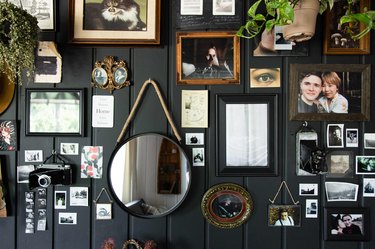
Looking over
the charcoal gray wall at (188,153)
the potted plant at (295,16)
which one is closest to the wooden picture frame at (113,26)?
the charcoal gray wall at (188,153)

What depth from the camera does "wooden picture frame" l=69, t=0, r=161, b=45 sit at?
127 cm

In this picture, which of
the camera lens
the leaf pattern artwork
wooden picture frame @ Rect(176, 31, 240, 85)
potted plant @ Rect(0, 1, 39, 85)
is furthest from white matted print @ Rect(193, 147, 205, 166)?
potted plant @ Rect(0, 1, 39, 85)

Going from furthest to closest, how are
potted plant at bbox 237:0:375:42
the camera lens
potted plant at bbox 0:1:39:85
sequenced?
the camera lens → potted plant at bbox 0:1:39:85 → potted plant at bbox 237:0:375:42

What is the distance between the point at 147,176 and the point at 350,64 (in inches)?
39.0

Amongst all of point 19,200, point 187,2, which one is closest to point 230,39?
point 187,2

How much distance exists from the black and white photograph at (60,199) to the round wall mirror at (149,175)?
218mm

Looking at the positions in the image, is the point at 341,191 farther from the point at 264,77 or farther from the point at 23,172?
the point at 23,172

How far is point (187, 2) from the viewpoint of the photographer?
1.29 metres

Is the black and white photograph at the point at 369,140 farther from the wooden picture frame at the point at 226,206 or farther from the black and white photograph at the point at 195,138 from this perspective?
the black and white photograph at the point at 195,138

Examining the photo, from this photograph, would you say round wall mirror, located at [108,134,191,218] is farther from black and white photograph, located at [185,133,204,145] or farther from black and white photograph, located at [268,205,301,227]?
black and white photograph, located at [268,205,301,227]

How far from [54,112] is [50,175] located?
0.27 meters

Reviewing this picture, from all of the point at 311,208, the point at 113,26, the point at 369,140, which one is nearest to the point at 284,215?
the point at 311,208

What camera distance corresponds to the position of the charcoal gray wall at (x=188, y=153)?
50.9 inches

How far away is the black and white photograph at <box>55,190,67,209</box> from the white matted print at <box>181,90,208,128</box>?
0.60 m
